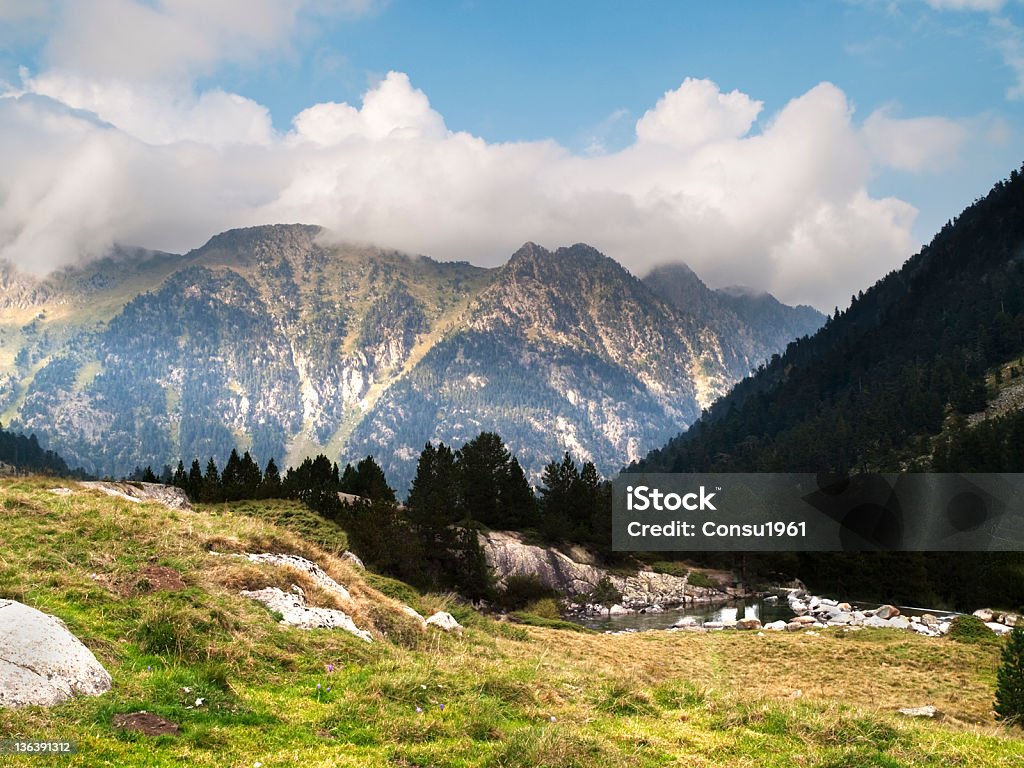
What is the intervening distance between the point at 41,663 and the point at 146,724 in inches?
94.5

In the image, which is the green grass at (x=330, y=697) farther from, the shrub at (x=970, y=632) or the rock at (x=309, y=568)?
the shrub at (x=970, y=632)

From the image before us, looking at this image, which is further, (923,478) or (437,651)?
(923,478)

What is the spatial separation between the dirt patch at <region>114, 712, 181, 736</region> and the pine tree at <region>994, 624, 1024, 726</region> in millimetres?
26524

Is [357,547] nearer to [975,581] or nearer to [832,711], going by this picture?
[832,711]

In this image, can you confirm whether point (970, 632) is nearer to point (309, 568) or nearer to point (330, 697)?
point (309, 568)

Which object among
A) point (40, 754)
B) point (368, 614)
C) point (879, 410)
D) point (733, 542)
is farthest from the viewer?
point (879, 410)

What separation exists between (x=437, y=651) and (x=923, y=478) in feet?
285

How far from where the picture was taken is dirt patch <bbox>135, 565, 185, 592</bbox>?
64.5 ft

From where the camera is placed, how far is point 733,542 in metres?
97.6

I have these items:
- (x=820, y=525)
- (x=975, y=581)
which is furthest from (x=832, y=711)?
(x=820, y=525)

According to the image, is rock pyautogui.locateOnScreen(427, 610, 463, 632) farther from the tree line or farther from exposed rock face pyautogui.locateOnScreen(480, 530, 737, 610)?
exposed rock face pyautogui.locateOnScreen(480, 530, 737, 610)

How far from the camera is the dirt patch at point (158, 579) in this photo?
64.5 ft

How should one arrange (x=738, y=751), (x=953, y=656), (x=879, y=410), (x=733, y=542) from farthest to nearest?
(x=879, y=410) → (x=733, y=542) → (x=953, y=656) → (x=738, y=751)

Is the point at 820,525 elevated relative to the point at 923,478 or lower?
lower
